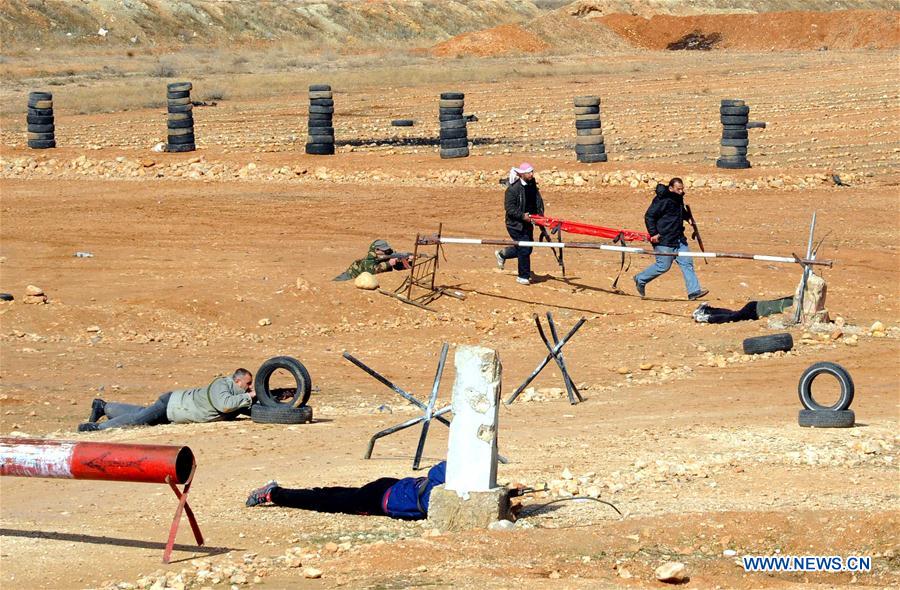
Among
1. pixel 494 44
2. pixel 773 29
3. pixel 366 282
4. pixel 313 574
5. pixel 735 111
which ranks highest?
pixel 773 29

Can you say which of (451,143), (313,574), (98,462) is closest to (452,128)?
(451,143)

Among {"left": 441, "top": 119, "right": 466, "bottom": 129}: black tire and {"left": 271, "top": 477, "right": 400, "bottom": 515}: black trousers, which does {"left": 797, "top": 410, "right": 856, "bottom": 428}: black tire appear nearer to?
{"left": 271, "top": 477, "right": 400, "bottom": 515}: black trousers

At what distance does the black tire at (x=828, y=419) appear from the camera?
10844mm

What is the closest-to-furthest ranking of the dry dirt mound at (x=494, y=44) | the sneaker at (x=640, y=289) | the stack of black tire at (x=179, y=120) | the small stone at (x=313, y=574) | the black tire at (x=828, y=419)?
the small stone at (x=313, y=574) → the black tire at (x=828, y=419) → the sneaker at (x=640, y=289) → the stack of black tire at (x=179, y=120) → the dry dirt mound at (x=494, y=44)

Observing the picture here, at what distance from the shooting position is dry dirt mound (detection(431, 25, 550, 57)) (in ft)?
208

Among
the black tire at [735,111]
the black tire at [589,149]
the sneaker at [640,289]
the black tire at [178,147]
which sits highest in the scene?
the black tire at [735,111]

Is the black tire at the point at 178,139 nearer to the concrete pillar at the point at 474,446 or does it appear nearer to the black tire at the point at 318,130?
the black tire at the point at 318,130

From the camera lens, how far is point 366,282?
57.4ft

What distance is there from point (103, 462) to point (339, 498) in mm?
1595

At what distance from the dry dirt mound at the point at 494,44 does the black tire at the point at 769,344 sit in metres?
49.3

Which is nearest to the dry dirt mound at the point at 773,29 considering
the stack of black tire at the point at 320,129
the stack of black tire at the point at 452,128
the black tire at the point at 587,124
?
the black tire at the point at 587,124

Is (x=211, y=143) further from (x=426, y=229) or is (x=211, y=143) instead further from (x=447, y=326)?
(x=447, y=326)

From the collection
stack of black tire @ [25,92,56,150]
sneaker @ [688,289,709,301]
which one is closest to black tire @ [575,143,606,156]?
sneaker @ [688,289,709,301]

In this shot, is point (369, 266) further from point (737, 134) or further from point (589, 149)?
point (737, 134)
